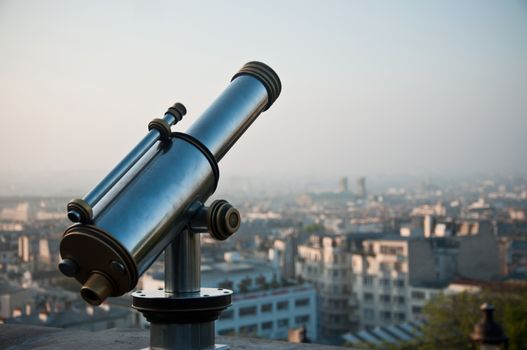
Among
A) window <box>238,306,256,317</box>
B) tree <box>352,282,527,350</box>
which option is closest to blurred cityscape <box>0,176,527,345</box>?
window <box>238,306,256,317</box>

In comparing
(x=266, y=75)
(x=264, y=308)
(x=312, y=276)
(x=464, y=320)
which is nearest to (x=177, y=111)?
(x=266, y=75)

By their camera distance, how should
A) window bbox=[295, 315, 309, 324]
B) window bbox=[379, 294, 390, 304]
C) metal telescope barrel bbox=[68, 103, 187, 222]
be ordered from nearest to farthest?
1. metal telescope barrel bbox=[68, 103, 187, 222]
2. window bbox=[295, 315, 309, 324]
3. window bbox=[379, 294, 390, 304]

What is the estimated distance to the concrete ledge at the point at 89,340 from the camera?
243 centimetres

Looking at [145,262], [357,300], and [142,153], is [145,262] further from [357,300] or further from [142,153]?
[357,300]

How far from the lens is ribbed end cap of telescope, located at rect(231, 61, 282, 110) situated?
2.16 metres

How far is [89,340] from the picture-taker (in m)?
2.59

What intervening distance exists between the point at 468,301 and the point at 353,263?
1658cm

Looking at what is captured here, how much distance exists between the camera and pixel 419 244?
37.7 m

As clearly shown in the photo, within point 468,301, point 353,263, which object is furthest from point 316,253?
point 468,301

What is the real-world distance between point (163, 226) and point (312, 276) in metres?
40.6

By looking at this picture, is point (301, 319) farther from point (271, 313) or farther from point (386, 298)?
point (386, 298)

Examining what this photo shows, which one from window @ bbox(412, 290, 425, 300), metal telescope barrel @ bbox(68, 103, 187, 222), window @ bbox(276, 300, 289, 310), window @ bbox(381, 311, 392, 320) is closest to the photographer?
metal telescope barrel @ bbox(68, 103, 187, 222)

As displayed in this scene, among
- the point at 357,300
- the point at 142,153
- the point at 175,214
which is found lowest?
the point at 357,300

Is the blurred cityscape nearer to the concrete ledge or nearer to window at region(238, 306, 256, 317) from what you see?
window at region(238, 306, 256, 317)
